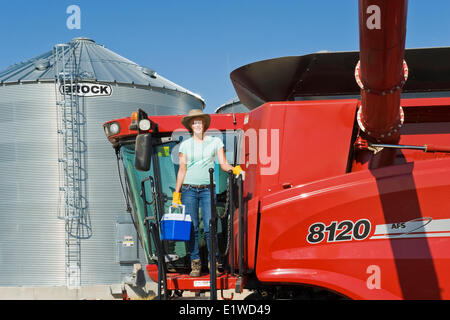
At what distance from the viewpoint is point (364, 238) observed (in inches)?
153

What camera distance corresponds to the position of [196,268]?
14.9 ft

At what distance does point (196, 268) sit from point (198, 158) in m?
1.01

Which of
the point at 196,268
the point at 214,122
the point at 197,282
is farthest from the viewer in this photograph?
the point at 214,122

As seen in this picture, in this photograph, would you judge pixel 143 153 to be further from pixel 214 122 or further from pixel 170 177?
pixel 214 122

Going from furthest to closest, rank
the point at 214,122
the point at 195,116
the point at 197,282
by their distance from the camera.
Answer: the point at 214,122 < the point at 195,116 < the point at 197,282

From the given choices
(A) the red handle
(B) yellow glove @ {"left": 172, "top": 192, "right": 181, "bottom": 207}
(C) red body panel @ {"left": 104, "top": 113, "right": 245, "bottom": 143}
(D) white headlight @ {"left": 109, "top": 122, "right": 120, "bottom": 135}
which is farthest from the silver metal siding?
(A) the red handle

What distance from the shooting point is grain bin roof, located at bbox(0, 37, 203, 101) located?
16647mm

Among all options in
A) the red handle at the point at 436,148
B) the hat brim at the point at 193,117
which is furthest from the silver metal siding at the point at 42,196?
the red handle at the point at 436,148

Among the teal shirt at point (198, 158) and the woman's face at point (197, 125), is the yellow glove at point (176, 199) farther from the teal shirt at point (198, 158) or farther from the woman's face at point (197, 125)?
the woman's face at point (197, 125)

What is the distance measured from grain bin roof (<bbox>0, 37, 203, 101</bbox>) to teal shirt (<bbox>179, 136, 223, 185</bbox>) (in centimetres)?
1278

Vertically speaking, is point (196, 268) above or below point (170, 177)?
below

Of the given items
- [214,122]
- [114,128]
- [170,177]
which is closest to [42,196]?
[114,128]
